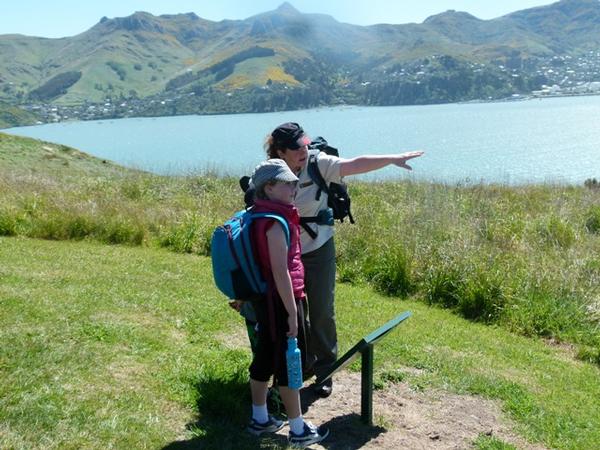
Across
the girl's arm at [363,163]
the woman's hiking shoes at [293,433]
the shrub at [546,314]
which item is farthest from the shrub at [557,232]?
the woman's hiking shoes at [293,433]

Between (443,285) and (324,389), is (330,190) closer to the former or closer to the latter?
(324,389)

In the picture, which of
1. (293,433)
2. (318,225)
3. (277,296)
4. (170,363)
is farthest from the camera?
(170,363)

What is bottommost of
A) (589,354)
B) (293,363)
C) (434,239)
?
(589,354)

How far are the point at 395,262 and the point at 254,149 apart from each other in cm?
3116

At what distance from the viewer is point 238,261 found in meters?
3.50

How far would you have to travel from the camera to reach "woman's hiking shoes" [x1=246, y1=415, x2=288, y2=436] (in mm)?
3961

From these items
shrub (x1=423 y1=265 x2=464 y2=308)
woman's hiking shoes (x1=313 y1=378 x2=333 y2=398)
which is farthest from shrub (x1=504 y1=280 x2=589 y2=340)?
woman's hiking shoes (x1=313 y1=378 x2=333 y2=398)

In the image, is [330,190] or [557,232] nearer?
[330,190]

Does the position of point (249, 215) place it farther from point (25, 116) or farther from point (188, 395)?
point (25, 116)

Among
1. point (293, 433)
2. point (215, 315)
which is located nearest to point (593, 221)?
point (215, 315)

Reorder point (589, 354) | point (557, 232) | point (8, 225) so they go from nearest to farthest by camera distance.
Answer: point (589, 354) < point (8, 225) < point (557, 232)

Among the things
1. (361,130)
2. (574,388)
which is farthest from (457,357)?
(361,130)

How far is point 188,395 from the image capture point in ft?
14.3

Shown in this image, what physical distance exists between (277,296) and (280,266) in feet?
0.85
